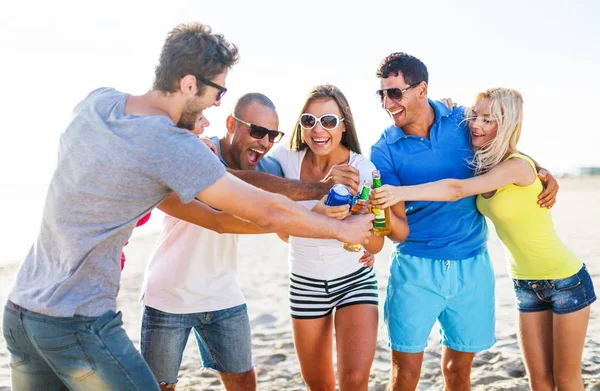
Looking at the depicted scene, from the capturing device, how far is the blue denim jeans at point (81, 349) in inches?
126

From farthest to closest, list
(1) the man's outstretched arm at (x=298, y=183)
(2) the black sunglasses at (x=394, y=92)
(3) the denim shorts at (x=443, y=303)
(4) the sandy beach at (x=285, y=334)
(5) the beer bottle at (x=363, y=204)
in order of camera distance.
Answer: (4) the sandy beach at (x=285, y=334), (2) the black sunglasses at (x=394, y=92), (3) the denim shorts at (x=443, y=303), (1) the man's outstretched arm at (x=298, y=183), (5) the beer bottle at (x=363, y=204)

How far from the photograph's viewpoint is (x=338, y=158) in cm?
519

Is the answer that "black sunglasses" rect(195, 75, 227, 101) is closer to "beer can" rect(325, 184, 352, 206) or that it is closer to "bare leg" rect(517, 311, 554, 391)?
"beer can" rect(325, 184, 352, 206)

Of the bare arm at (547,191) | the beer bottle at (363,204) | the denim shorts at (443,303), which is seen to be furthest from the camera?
the denim shorts at (443,303)

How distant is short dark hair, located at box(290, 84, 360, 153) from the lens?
16.7 feet

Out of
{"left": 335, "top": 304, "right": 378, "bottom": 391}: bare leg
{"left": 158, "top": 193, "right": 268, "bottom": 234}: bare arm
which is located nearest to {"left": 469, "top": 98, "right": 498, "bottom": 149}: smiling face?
{"left": 335, "top": 304, "right": 378, "bottom": 391}: bare leg

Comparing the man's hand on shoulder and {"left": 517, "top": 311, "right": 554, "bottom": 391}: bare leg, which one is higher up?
the man's hand on shoulder

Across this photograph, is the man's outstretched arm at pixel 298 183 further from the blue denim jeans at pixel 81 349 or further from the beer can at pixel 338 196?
the blue denim jeans at pixel 81 349

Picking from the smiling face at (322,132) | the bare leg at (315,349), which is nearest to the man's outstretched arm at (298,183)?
the smiling face at (322,132)

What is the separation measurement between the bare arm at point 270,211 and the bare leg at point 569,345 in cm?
192

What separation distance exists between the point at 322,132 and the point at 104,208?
2.25 meters

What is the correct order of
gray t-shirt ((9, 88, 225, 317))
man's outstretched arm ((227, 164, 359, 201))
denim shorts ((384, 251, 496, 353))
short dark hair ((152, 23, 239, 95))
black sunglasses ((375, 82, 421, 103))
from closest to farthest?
gray t-shirt ((9, 88, 225, 317)) < short dark hair ((152, 23, 239, 95)) < man's outstretched arm ((227, 164, 359, 201)) < denim shorts ((384, 251, 496, 353)) < black sunglasses ((375, 82, 421, 103))

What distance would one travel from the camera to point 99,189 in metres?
3.14

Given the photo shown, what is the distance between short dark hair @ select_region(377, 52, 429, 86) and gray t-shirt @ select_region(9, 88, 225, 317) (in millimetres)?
2392
